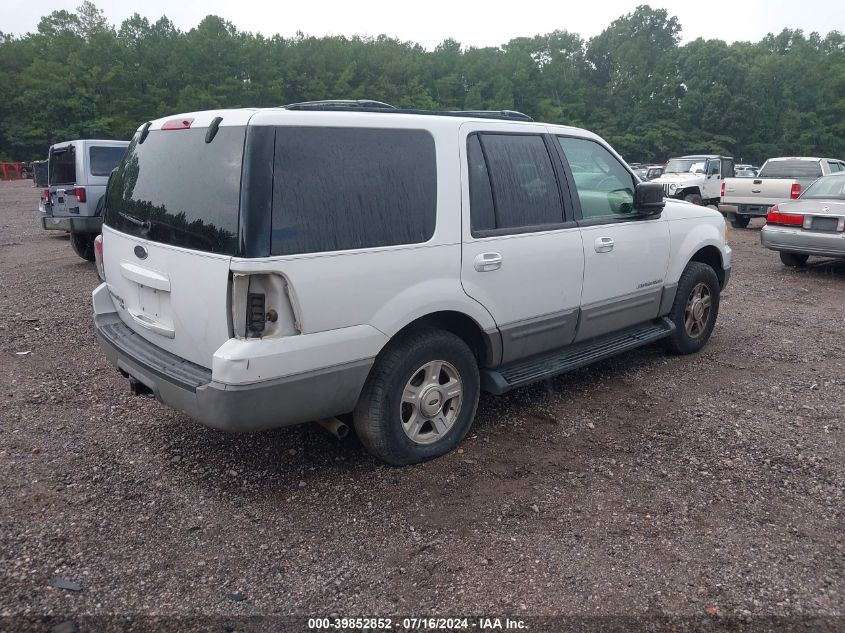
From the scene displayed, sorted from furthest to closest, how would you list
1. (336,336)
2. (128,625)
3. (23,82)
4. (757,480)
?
(23,82)
(757,480)
(336,336)
(128,625)

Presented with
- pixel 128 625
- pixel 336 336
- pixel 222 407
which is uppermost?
pixel 336 336

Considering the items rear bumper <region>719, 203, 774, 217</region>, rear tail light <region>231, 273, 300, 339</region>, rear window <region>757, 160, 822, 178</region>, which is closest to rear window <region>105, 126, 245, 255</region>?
rear tail light <region>231, 273, 300, 339</region>

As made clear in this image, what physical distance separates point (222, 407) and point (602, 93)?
3485 inches

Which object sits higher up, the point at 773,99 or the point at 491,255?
the point at 773,99

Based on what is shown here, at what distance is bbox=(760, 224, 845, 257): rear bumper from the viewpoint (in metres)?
8.93

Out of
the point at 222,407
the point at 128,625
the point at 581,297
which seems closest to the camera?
the point at 128,625

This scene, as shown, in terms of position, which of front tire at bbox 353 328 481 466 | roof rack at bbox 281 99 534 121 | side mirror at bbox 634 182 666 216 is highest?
roof rack at bbox 281 99 534 121

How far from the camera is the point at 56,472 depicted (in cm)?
366

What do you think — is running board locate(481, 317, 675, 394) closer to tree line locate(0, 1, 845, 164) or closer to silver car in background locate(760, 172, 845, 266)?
silver car in background locate(760, 172, 845, 266)

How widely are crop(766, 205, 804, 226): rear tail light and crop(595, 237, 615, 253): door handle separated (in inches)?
249

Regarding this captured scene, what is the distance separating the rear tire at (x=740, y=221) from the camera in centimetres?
1635

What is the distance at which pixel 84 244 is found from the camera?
10695 mm

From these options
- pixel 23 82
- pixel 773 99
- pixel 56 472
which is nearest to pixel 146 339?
pixel 56 472

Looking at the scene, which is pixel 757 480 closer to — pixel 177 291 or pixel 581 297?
pixel 581 297
